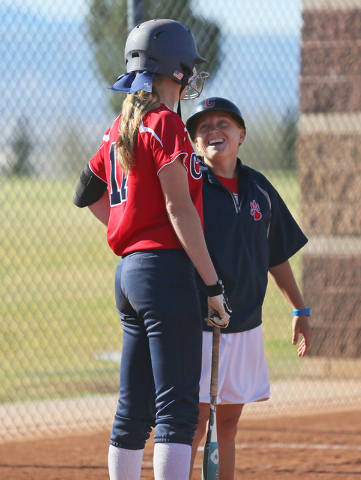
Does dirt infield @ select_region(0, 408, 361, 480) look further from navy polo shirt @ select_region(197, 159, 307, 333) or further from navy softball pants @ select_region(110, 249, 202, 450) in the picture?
navy softball pants @ select_region(110, 249, 202, 450)

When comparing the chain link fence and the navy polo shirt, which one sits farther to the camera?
the chain link fence

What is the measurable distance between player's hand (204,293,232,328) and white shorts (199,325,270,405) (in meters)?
0.41

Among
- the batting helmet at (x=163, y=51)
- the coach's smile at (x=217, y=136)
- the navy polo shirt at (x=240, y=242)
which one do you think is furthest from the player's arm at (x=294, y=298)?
the batting helmet at (x=163, y=51)

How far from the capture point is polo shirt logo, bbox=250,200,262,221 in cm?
281

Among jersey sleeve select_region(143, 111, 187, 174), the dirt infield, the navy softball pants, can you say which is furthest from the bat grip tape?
the dirt infield

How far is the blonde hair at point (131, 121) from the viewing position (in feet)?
7.11

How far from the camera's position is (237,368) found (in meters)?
2.77

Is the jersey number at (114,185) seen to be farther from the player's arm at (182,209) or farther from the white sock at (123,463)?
the white sock at (123,463)

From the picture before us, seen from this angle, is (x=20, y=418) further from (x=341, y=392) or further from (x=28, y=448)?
(x=341, y=392)

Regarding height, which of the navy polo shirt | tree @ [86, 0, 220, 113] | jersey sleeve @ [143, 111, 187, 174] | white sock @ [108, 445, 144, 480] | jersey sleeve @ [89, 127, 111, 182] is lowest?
white sock @ [108, 445, 144, 480]

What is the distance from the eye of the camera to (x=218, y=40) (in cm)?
513

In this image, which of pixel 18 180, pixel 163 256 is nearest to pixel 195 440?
pixel 163 256

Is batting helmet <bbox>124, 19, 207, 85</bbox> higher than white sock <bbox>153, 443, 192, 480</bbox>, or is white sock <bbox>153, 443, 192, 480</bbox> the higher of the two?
batting helmet <bbox>124, 19, 207, 85</bbox>

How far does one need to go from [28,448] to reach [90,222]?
8.54 meters
